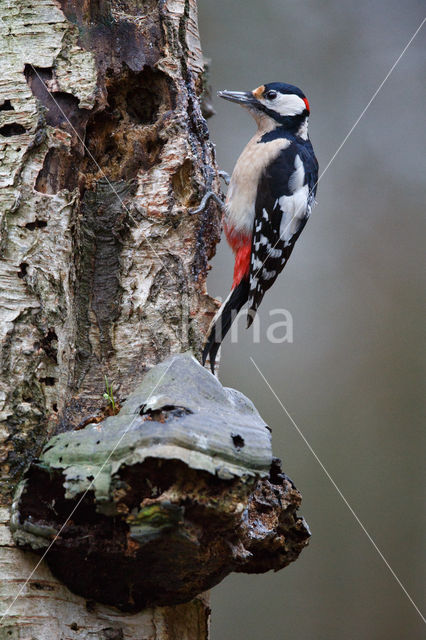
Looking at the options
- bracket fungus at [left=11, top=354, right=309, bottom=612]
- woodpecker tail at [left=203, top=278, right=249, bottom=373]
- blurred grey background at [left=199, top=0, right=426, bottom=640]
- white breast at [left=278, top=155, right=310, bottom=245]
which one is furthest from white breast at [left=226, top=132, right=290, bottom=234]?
bracket fungus at [left=11, top=354, right=309, bottom=612]

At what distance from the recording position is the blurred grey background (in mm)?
3730

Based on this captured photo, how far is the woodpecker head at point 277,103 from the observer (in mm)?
3277

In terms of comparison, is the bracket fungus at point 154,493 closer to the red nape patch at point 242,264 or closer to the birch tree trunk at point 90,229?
the birch tree trunk at point 90,229

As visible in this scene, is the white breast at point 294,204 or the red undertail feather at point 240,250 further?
the white breast at point 294,204

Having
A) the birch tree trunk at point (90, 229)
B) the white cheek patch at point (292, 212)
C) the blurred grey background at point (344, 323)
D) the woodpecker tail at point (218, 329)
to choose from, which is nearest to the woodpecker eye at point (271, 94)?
the white cheek patch at point (292, 212)

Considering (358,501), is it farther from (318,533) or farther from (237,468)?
(237,468)

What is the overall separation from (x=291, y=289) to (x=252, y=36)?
1.59 metres

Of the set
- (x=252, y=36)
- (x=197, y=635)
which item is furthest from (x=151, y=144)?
(x=252, y=36)

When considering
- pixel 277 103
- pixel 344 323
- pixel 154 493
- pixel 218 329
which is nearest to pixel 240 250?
pixel 277 103

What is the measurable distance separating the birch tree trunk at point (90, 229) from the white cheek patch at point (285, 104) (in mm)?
1108

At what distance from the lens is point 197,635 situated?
1745 mm

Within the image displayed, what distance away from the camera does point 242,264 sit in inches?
116

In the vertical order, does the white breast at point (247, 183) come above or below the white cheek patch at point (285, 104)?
below

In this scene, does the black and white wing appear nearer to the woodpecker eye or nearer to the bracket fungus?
the woodpecker eye
